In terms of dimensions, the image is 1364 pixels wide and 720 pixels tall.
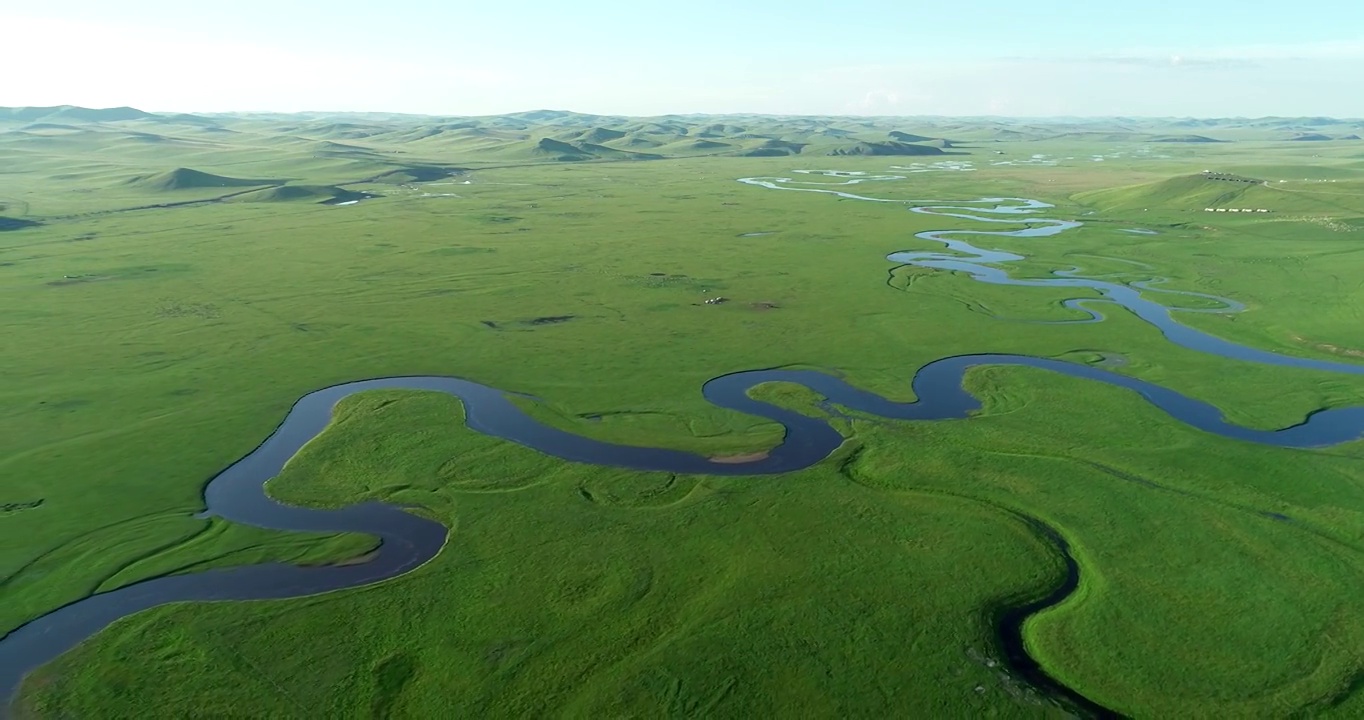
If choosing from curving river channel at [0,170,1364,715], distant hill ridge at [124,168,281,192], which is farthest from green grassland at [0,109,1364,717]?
distant hill ridge at [124,168,281,192]

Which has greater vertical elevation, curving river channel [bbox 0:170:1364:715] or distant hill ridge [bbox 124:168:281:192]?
distant hill ridge [bbox 124:168:281:192]

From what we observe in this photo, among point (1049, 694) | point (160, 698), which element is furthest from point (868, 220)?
point (160, 698)

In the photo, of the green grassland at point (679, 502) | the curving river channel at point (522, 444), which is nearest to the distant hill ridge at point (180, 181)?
the green grassland at point (679, 502)

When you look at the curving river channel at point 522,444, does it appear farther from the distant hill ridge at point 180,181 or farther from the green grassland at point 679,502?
the distant hill ridge at point 180,181

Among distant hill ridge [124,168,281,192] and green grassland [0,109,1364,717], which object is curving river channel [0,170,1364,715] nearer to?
green grassland [0,109,1364,717]

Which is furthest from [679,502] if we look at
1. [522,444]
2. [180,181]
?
[180,181]

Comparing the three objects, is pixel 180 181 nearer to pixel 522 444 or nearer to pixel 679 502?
pixel 522 444
